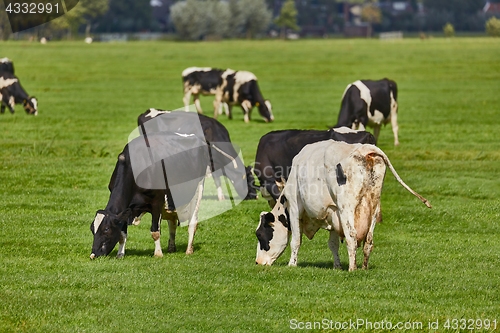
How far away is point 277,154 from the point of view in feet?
57.0

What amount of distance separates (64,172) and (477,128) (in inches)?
650

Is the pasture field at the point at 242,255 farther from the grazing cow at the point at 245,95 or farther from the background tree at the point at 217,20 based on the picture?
the background tree at the point at 217,20

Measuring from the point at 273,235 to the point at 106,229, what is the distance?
2400 millimetres

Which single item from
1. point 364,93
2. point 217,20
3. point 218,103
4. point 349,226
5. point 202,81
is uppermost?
point 349,226

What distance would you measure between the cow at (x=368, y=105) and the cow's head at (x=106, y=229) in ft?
45.0

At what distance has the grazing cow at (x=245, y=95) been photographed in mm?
38938

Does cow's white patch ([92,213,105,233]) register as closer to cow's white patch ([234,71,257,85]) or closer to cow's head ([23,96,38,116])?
cow's white patch ([234,71,257,85])

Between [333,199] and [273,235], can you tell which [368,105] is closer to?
[273,235]

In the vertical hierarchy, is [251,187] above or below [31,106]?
above

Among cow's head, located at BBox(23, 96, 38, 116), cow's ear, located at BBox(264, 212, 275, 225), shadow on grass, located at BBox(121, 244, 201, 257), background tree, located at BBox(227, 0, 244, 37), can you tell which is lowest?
background tree, located at BBox(227, 0, 244, 37)

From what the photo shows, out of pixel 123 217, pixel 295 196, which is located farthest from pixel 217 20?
pixel 295 196

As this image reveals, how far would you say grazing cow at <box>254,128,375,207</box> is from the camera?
1717 centimetres

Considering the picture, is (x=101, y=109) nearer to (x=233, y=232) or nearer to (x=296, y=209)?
Answer: (x=233, y=232)

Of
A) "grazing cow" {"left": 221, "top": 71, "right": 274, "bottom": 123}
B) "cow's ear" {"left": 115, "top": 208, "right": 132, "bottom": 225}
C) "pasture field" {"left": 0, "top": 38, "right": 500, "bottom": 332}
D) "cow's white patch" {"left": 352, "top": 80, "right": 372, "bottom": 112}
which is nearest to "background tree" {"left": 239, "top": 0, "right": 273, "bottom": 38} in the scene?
"grazing cow" {"left": 221, "top": 71, "right": 274, "bottom": 123}
